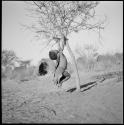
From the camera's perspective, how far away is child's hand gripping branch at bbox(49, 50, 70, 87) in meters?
10.2

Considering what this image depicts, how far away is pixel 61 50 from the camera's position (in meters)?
11.6

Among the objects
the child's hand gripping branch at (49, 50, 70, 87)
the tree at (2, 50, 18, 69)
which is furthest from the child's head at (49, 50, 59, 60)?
the tree at (2, 50, 18, 69)

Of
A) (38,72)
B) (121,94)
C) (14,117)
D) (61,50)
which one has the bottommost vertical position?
(14,117)

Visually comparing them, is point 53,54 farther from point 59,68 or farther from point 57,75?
point 57,75

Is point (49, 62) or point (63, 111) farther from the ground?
point (49, 62)

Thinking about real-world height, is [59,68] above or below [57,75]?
above

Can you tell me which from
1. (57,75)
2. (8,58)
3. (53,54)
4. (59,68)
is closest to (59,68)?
(59,68)

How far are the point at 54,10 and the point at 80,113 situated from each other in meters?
8.40

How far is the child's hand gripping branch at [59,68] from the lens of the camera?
33.5 feet

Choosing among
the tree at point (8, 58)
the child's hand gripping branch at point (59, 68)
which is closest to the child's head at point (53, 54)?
the child's hand gripping branch at point (59, 68)

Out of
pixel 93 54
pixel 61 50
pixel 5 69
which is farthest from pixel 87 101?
pixel 93 54

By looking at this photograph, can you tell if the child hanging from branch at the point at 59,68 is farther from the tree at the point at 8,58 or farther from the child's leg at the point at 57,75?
the tree at the point at 8,58

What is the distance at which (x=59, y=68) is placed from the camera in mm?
10383

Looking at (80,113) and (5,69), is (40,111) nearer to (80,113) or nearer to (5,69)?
(80,113)
